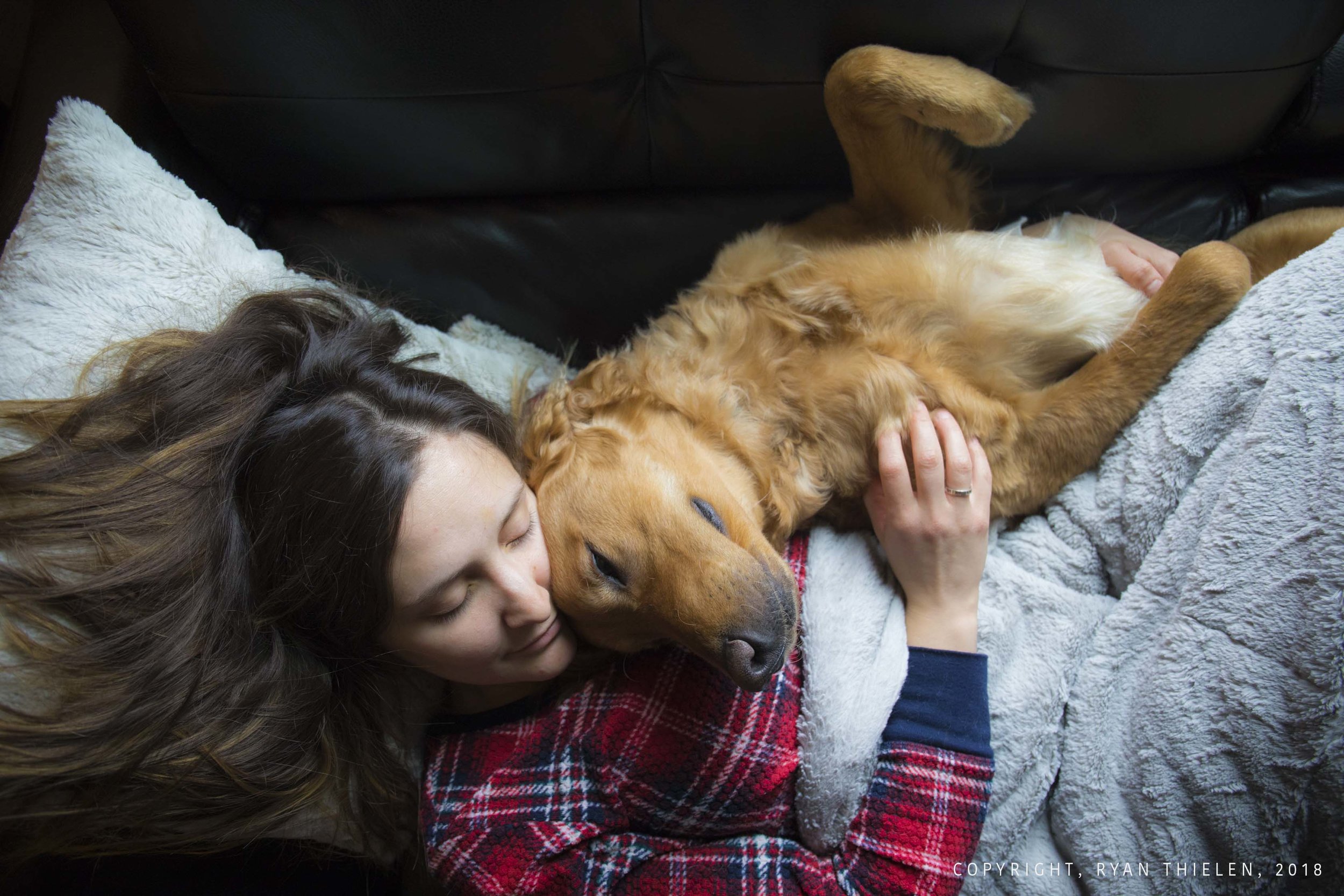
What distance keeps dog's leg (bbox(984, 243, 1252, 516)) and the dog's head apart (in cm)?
56

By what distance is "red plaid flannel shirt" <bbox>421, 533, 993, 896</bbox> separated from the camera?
1232mm

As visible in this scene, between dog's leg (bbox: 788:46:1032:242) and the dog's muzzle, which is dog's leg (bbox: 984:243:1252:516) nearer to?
dog's leg (bbox: 788:46:1032:242)

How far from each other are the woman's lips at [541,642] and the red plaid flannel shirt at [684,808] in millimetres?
204

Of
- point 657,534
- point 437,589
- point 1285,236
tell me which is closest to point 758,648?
point 657,534

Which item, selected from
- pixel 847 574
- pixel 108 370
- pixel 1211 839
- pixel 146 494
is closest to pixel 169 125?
pixel 108 370

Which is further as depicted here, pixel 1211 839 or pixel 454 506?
pixel 1211 839

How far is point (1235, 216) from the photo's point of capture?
175cm

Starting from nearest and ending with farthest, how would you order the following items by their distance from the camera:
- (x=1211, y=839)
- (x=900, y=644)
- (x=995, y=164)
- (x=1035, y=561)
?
(x=1211, y=839) < (x=900, y=644) < (x=1035, y=561) < (x=995, y=164)

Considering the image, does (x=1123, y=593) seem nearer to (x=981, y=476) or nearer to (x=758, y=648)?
(x=981, y=476)

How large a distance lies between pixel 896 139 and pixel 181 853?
6.41ft

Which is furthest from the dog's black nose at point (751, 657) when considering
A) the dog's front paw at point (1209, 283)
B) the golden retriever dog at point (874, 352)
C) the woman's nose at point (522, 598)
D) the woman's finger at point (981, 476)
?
the dog's front paw at point (1209, 283)

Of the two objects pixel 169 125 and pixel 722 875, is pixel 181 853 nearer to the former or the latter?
pixel 722 875

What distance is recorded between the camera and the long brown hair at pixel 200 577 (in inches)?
43.7

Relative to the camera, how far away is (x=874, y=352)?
1454mm
